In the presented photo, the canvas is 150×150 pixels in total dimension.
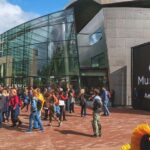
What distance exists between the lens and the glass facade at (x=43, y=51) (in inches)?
1449

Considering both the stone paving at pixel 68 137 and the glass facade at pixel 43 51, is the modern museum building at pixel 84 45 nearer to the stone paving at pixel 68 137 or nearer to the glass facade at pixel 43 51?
the glass facade at pixel 43 51

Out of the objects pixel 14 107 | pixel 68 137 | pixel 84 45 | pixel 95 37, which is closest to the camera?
pixel 68 137

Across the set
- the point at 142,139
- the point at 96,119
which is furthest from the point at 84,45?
the point at 142,139

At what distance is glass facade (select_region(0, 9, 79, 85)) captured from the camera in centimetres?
3681

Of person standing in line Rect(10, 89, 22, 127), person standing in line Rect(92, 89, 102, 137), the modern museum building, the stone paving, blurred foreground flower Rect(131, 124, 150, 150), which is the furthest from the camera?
the modern museum building

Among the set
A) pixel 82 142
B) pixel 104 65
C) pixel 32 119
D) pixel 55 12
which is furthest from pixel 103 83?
pixel 82 142

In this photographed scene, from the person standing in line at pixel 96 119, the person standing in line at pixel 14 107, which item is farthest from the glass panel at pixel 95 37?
the person standing in line at pixel 96 119

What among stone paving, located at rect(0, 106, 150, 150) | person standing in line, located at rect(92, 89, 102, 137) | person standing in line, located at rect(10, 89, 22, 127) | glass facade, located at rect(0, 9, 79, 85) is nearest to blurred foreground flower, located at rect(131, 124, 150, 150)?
stone paving, located at rect(0, 106, 150, 150)

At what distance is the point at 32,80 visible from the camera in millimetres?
38812

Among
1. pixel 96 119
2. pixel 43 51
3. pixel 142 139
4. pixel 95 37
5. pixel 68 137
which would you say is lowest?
pixel 68 137

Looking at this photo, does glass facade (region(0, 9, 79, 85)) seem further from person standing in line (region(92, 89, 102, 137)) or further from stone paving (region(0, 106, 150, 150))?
person standing in line (region(92, 89, 102, 137))

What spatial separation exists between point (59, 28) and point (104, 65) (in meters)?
5.31

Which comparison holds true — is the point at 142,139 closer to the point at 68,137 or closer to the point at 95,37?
the point at 68,137

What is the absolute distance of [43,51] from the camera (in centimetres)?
3841
